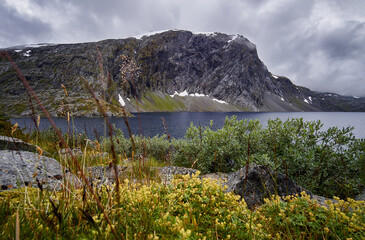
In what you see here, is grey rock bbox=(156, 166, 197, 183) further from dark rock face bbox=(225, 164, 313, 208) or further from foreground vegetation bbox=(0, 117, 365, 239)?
dark rock face bbox=(225, 164, 313, 208)

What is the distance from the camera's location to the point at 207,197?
3.01 meters

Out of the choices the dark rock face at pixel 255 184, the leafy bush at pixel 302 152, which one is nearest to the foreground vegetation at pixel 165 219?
the dark rock face at pixel 255 184

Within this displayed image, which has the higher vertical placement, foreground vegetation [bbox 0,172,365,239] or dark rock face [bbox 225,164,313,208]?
foreground vegetation [bbox 0,172,365,239]

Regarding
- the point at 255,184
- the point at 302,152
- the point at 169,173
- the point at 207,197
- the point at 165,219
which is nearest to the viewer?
the point at 165,219

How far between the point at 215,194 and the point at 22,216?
2892 mm

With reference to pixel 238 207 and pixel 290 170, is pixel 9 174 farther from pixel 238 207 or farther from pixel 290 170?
pixel 290 170

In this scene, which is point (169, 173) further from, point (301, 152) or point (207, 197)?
point (301, 152)

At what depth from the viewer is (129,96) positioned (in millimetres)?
184250

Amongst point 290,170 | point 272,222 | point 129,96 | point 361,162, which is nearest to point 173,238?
point 272,222

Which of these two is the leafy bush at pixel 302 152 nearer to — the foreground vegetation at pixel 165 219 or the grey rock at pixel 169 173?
the grey rock at pixel 169 173

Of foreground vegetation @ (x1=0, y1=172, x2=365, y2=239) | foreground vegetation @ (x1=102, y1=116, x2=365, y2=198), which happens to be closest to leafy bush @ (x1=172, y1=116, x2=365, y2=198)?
foreground vegetation @ (x1=102, y1=116, x2=365, y2=198)

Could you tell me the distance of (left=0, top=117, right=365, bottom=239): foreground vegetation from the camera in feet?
6.82

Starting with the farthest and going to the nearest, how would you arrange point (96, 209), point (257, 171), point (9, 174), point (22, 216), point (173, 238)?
1. point (257, 171)
2. point (9, 174)
3. point (96, 209)
4. point (22, 216)
5. point (173, 238)

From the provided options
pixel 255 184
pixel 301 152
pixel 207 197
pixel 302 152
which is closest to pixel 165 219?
pixel 207 197
